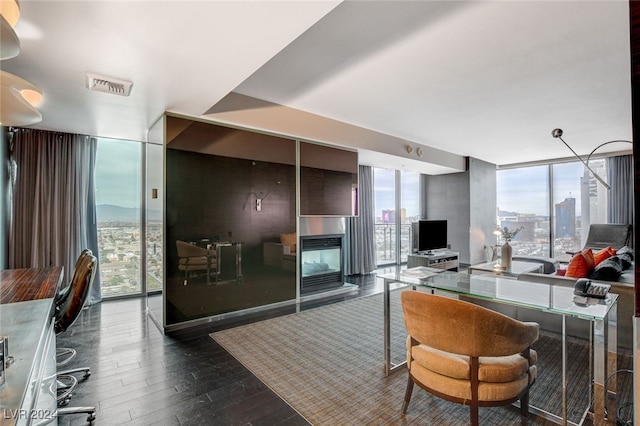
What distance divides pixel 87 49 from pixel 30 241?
10.3ft

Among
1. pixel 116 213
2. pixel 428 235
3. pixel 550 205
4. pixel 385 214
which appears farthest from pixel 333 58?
pixel 550 205

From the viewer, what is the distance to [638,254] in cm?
93

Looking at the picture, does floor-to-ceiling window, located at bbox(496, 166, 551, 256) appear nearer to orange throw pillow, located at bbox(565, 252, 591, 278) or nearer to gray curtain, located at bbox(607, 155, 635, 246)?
gray curtain, located at bbox(607, 155, 635, 246)

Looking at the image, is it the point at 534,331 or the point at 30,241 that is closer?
the point at 534,331

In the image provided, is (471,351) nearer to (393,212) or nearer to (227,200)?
(227,200)

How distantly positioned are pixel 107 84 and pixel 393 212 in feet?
20.5

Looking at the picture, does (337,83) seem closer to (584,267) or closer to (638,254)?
(638,254)

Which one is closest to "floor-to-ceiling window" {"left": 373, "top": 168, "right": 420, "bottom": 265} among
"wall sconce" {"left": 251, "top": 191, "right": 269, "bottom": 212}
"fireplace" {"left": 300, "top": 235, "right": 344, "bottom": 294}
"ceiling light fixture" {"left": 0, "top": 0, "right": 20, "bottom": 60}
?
"fireplace" {"left": 300, "top": 235, "right": 344, "bottom": 294}

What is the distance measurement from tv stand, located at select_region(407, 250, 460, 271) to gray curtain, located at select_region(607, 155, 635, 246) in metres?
3.53

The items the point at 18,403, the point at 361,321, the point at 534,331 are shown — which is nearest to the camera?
the point at 18,403

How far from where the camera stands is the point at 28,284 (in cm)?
243

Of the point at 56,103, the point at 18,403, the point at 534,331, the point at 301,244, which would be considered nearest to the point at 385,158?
the point at 301,244

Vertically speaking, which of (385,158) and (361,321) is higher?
(385,158)

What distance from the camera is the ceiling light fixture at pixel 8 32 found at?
47.6 inches
